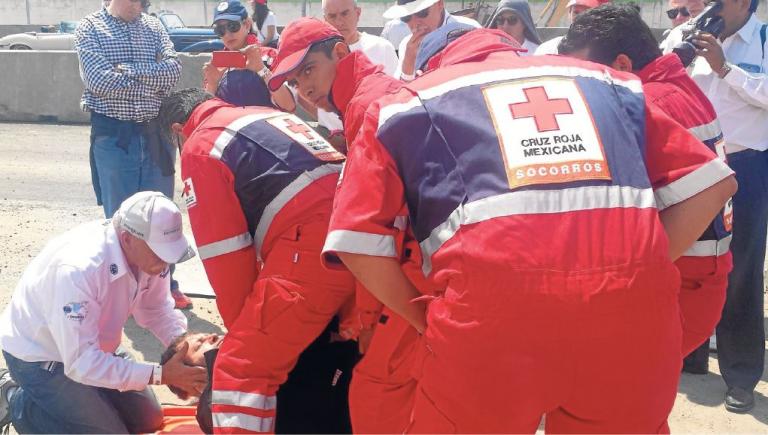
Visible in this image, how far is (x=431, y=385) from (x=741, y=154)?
3021 millimetres

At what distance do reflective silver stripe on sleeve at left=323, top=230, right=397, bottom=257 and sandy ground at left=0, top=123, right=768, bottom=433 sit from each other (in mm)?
686

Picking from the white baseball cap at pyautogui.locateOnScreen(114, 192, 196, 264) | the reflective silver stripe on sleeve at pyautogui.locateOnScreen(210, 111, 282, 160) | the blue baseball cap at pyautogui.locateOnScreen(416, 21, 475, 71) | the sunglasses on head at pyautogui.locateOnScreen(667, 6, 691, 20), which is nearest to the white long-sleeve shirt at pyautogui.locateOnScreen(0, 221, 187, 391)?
the white baseball cap at pyautogui.locateOnScreen(114, 192, 196, 264)

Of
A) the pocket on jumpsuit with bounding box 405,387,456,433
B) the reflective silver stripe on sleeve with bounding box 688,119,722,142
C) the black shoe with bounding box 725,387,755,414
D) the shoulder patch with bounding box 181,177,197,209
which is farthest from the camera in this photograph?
the black shoe with bounding box 725,387,755,414

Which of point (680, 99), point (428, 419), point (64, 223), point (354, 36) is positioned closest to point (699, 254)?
point (680, 99)

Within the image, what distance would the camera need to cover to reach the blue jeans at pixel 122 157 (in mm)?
5703

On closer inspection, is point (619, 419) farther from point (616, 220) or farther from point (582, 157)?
point (582, 157)

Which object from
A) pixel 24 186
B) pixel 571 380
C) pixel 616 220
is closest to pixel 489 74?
pixel 616 220

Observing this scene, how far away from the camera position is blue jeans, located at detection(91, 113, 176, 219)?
570 centimetres

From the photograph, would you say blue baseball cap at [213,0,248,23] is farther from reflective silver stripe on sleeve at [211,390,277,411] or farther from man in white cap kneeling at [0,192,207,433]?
reflective silver stripe on sleeve at [211,390,277,411]

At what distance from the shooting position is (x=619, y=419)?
2180mm

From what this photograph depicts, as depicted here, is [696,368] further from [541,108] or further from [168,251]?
[541,108]

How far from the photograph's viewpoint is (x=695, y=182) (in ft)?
7.61

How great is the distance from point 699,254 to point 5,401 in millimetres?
3001

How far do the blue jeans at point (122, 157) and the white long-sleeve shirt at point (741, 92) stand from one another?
3283 mm
